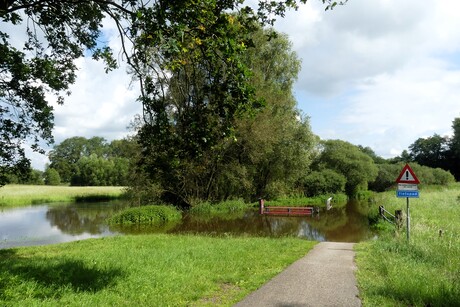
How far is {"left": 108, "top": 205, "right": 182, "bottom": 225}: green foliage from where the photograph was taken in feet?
81.2

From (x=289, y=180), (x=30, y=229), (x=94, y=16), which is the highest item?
(x=94, y=16)

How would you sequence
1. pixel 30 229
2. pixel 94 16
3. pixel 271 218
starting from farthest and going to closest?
pixel 271 218
pixel 30 229
pixel 94 16

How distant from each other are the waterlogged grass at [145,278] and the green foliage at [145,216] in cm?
1421

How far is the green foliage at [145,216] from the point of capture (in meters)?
24.8

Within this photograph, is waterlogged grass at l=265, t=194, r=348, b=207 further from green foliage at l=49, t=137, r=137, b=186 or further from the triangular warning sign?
the triangular warning sign

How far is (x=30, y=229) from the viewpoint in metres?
22.5

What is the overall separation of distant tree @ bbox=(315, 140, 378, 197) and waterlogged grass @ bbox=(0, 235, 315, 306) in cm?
4302

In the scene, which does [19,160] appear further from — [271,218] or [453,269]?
[271,218]

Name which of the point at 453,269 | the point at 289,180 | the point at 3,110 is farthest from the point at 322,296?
the point at 289,180

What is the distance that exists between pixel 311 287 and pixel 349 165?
158 ft

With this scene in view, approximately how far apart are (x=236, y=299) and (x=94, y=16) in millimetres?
7387

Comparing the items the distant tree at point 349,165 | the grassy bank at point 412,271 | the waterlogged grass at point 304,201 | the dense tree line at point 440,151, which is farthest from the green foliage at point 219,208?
the dense tree line at point 440,151

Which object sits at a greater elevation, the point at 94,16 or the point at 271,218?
the point at 94,16

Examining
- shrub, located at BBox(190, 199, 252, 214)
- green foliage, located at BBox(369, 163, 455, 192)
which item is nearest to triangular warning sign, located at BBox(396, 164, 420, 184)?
shrub, located at BBox(190, 199, 252, 214)
